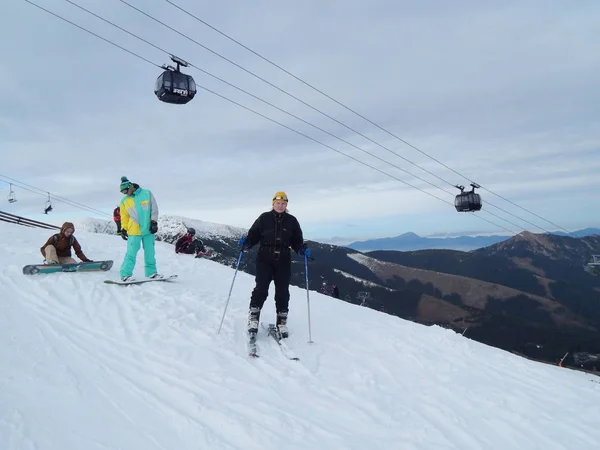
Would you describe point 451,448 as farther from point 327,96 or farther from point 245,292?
point 327,96

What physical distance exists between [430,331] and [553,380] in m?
2.48

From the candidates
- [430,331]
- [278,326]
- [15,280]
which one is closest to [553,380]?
[430,331]

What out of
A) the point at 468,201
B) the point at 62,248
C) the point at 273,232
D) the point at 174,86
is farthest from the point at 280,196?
the point at 468,201

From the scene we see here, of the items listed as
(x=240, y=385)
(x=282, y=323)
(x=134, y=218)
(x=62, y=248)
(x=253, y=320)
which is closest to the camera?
(x=240, y=385)

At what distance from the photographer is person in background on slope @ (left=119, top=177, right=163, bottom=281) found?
9.20m

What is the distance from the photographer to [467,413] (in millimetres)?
5211

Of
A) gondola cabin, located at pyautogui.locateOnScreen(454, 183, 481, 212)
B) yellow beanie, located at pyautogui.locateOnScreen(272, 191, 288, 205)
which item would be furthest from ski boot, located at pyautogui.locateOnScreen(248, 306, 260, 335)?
gondola cabin, located at pyautogui.locateOnScreen(454, 183, 481, 212)

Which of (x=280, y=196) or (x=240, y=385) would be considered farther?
(x=280, y=196)

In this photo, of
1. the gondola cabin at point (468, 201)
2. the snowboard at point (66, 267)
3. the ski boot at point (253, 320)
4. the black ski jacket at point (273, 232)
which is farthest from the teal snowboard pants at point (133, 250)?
the gondola cabin at point (468, 201)

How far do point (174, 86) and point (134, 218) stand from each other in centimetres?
633

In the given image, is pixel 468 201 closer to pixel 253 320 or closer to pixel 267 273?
pixel 267 273

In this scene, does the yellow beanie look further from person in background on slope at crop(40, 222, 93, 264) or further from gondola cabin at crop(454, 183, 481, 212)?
gondola cabin at crop(454, 183, 481, 212)

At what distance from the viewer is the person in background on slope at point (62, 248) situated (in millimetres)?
10141

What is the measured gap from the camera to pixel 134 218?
9.23m
